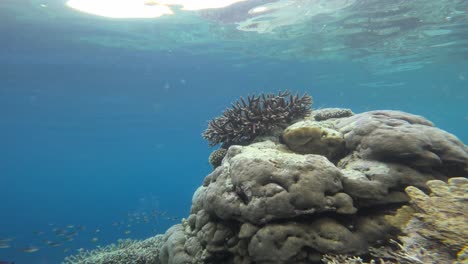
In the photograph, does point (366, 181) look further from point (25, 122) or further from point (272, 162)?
point (25, 122)

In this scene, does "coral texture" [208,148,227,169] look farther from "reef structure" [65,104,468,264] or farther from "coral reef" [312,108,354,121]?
"coral reef" [312,108,354,121]

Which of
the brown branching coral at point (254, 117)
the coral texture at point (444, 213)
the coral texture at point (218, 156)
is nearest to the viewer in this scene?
the coral texture at point (444, 213)

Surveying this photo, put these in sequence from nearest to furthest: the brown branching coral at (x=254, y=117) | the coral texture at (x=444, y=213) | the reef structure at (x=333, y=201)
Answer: the coral texture at (x=444, y=213) < the reef structure at (x=333, y=201) < the brown branching coral at (x=254, y=117)

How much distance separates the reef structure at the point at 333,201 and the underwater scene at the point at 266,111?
2cm

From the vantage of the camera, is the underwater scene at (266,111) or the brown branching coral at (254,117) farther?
the brown branching coral at (254,117)

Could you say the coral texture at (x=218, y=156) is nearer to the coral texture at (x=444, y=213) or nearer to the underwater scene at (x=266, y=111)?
the underwater scene at (x=266, y=111)

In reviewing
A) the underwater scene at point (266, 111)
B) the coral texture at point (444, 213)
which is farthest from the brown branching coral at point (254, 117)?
the coral texture at point (444, 213)

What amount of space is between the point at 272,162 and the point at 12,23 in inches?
851

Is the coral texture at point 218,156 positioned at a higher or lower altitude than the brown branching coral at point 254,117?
lower

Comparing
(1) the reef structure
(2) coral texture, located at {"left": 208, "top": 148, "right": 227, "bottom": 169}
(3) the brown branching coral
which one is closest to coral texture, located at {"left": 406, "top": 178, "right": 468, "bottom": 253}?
(1) the reef structure

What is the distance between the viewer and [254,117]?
7.14 m

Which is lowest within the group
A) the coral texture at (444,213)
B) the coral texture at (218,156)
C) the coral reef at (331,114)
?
the coral texture at (218,156)

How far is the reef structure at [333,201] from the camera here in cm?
410

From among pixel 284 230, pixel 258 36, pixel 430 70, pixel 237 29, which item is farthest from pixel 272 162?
pixel 430 70
